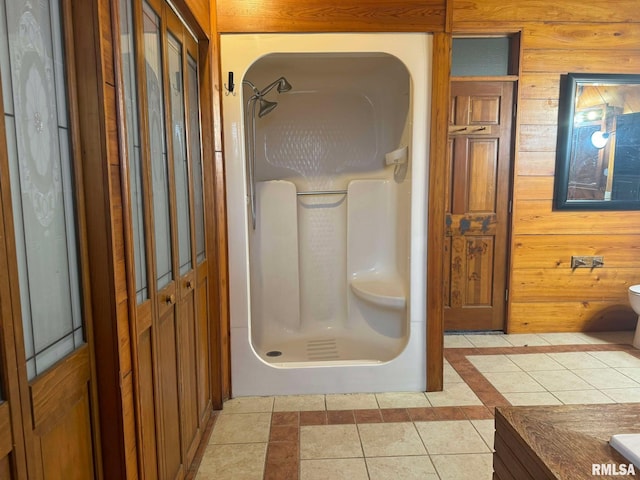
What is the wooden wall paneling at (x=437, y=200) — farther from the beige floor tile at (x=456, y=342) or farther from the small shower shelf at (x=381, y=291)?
the beige floor tile at (x=456, y=342)

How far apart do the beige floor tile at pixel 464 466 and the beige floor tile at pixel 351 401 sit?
1.69 ft

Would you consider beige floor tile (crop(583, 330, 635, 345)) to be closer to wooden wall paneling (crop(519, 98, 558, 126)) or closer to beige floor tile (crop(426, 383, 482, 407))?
beige floor tile (crop(426, 383, 482, 407))

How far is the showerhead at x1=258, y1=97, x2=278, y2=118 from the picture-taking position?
2.87m

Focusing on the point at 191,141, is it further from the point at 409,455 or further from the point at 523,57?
the point at 523,57

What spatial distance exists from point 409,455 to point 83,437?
1418 mm

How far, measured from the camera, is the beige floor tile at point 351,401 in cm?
230

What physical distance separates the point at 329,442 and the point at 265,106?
83.9 inches

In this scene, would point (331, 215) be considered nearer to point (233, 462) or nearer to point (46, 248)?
point (233, 462)

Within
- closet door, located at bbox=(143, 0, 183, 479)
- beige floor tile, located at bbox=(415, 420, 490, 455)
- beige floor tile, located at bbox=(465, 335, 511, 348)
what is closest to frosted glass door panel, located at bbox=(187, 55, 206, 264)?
closet door, located at bbox=(143, 0, 183, 479)

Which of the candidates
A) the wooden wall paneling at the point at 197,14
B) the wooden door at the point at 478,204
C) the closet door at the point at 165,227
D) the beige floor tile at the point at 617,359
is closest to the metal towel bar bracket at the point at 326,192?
the wooden door at the point at 478,204

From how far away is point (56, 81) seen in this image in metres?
0.92

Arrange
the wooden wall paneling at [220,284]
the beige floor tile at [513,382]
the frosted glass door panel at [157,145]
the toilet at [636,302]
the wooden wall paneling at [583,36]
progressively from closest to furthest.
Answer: the frosted glass door panel at [157,145] < the wooden wall paneling at [220,284] < the beige floor tile at [513,382] < the toilet at [636,302] < the wooden wall paneling at [583,36]

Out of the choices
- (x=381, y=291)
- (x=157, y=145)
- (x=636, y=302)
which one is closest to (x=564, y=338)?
(x=636, y=302)

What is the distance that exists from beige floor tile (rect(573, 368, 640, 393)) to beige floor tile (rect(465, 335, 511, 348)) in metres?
0.59
